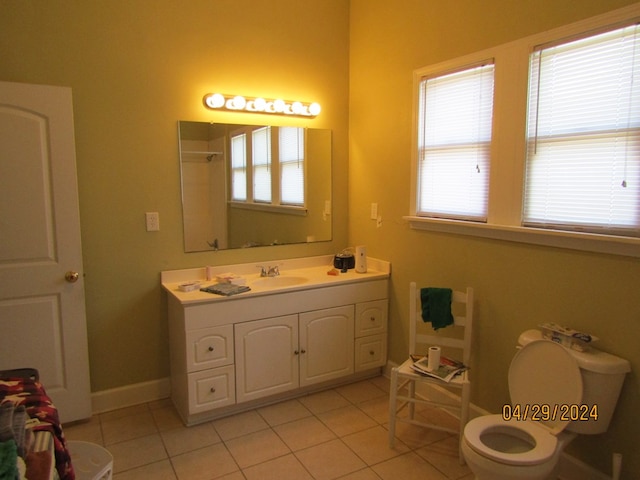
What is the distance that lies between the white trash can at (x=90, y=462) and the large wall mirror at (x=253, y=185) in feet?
4.83

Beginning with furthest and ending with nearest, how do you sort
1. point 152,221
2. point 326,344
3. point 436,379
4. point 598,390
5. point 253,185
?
point 253,185 → point 326,344 → point 152,221 → point 436,379 → point 598,390

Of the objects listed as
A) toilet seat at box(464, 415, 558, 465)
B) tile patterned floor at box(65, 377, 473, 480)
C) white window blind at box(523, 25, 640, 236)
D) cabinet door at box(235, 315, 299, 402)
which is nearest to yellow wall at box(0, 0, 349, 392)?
tile patterned floor at box(65, 377, 473, 480)

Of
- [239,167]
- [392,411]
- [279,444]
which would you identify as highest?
[239,167]

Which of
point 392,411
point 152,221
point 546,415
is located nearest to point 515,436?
point 546,415

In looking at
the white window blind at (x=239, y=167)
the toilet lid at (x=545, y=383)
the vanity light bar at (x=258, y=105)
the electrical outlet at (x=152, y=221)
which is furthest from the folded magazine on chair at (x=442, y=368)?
the vanity light bar at (x=258, y=105)

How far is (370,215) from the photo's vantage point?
338 centimetres

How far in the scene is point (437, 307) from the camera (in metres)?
2.58

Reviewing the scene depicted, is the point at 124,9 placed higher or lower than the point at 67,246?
higher

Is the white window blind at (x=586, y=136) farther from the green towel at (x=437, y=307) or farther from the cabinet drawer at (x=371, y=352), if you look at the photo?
the cabinet drawer at (x=371, y=352)

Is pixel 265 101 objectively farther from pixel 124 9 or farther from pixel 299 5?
pixel 124 9

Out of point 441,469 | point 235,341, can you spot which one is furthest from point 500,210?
point 235,341

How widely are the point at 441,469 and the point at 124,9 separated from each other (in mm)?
3083

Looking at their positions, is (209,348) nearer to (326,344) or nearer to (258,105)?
(326,344)
